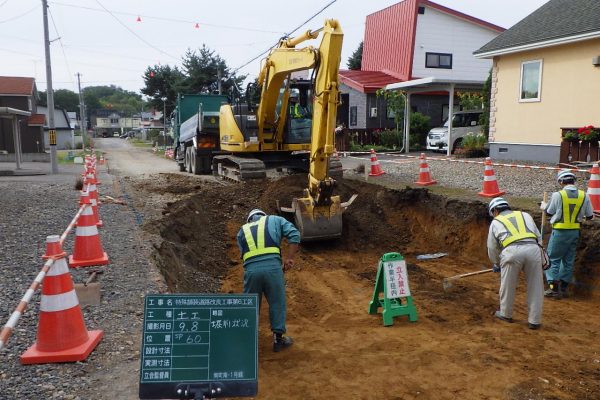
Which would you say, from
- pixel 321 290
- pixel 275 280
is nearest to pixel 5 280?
pixel 275 280

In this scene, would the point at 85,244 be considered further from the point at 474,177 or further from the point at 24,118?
the point at 24,118

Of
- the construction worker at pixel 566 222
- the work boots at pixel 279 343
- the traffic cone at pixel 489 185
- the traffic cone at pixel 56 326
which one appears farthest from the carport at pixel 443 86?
the traffic cone at pixel 56 326

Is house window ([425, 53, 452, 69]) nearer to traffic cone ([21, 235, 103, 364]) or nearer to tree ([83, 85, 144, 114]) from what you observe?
traffic cone ([21, 235, 103, 364])

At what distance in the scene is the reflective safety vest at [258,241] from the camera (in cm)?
550

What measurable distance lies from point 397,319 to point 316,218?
3.19 metres

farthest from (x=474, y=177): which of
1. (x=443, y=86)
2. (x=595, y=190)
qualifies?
(x=443, y=86)

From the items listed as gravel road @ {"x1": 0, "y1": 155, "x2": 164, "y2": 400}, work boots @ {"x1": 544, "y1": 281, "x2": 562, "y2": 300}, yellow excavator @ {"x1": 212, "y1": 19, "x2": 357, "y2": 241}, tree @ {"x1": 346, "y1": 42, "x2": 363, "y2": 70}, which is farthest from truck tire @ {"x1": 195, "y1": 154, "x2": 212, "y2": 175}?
tree @ {"x1": 346, "y1": 42, "x2": 363, "y2": 70}

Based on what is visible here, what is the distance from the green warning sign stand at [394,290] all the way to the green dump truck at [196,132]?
465 inches

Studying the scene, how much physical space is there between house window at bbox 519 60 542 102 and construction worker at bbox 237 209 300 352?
1358 cm

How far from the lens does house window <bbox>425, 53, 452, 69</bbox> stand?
96.1ft

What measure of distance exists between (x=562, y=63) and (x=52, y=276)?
1563cm

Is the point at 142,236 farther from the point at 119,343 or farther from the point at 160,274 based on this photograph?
the point at 119,343

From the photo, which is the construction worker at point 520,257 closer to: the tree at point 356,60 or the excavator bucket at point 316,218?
the excavator bucket at point 316,218

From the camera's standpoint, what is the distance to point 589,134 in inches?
538
